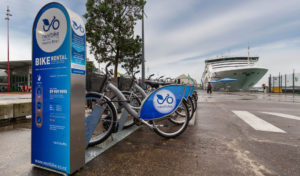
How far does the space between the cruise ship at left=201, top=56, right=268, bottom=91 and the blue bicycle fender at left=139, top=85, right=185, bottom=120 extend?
30427 millimetres

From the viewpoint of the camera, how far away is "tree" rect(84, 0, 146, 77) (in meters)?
14.8

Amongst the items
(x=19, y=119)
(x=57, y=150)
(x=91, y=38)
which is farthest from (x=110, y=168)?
(x=91, y=38)

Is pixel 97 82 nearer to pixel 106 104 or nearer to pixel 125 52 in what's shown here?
pixel 106 104

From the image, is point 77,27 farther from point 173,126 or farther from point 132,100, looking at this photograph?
point 173,126

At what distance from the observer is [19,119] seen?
14.9ft

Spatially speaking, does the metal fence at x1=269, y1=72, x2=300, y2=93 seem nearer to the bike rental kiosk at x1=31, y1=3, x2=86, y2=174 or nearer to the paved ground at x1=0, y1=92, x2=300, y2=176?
the paved ground at x1=0, y1=92, x2=300, y2=176

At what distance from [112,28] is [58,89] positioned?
14.9 m

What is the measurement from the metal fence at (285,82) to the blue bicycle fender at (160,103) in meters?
26.9

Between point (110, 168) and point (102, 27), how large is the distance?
1574cm

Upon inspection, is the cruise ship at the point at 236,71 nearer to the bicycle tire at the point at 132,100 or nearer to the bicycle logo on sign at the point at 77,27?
the bicycle tire at the point at 132,100

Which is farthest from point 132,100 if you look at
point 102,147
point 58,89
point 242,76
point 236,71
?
point 242,76

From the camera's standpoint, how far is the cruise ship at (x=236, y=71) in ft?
103

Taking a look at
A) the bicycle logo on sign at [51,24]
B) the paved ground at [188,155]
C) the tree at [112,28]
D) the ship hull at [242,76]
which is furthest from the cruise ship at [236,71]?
the bicycle logo on sign at [51,24]

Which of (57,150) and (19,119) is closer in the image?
(57,150)
